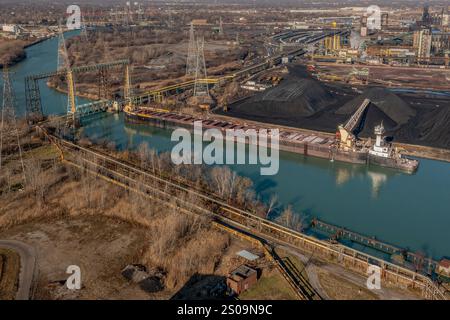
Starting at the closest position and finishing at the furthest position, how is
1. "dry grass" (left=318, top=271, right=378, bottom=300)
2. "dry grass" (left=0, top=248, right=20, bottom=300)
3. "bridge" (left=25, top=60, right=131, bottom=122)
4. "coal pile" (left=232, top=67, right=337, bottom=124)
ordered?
"dry grass" (left=318, top=271, right=378, bottom=300)
"dry grass" (left=0, top=248, right=20, bottom=300)
"bridge" (left=25, top=60, right=131, bottom=122)
"coal pile" (left=232, top=67, right=337, bottom=124)

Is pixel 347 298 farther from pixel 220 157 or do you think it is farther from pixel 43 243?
pixel 220 157

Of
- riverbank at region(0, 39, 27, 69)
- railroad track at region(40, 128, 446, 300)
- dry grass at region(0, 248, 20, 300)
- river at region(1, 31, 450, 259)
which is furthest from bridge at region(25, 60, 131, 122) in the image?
riverbank at region(0, 39, 27, 69)

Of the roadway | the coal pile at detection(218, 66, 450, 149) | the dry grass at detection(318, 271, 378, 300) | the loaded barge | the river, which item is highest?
the coal pile at detection(218, 66, 450, 149)

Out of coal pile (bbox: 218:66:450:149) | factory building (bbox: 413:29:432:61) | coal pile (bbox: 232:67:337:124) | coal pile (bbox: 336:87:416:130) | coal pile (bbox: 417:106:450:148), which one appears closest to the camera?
coal pile (bbox: 417:106:450:148)

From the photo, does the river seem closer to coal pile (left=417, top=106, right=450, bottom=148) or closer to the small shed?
coal pile (left=417, top=106, right=450, bottom=148)

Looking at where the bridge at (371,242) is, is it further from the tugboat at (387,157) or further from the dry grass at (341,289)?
the tugboat at (387,157)

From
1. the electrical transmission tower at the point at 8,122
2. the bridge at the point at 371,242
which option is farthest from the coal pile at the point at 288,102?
the electrical transmission tower at the point at 8,122
